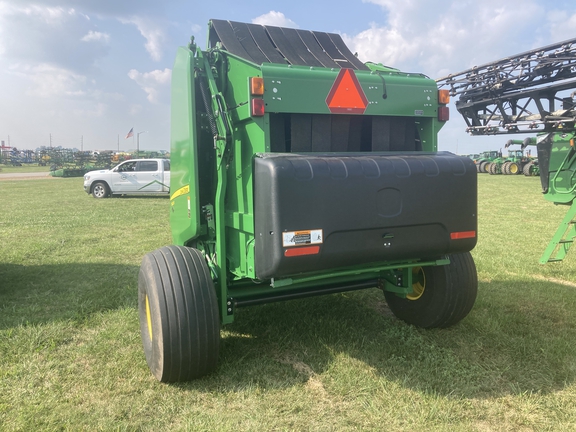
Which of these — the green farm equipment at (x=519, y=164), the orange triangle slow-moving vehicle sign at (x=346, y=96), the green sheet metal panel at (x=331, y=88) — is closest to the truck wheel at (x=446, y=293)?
the green sheet metal panel at (x=331, y=88)

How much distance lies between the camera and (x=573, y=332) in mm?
4059

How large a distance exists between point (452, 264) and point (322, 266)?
5.52ft

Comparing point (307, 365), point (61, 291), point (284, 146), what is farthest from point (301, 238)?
point (61, 291)

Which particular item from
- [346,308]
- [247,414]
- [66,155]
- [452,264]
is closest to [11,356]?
[247,414]

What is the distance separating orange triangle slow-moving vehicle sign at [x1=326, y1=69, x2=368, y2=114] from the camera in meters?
3.10

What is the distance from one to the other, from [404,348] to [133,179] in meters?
15.4

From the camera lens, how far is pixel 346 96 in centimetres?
312

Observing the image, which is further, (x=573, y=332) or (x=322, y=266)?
(x=573, y=332)

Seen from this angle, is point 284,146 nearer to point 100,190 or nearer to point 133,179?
point 133,179

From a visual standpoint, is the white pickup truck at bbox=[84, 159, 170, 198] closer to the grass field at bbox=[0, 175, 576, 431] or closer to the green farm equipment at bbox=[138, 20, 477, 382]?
the grass field at bbox=[0, 175, 576, 431]

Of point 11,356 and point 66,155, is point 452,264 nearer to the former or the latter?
point 11,356

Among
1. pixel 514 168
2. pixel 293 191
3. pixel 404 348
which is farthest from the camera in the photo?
pixel 514 168

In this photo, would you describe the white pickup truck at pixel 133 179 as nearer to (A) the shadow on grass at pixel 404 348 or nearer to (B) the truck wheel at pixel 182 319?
(A) the shadow on grass at pixel 404 348

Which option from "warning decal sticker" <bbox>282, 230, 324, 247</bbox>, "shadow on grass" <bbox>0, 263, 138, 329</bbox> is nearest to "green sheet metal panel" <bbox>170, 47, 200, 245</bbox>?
"warning decal sticker" <bbox>282, 230, 324, 247</bbox>
